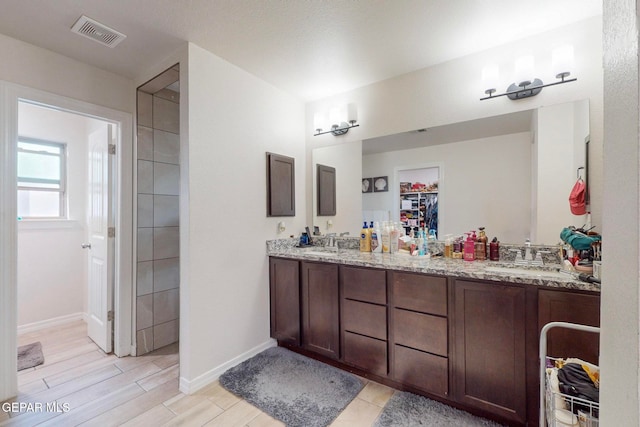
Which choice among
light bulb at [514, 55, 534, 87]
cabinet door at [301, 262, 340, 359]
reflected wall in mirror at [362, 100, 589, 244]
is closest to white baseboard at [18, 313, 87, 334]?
cabinet door at [301, 262, 340, 359]

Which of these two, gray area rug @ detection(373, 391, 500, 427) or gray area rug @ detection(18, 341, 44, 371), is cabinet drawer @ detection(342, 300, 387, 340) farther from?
gray area rug @ detection(18, 341, 44, 371)

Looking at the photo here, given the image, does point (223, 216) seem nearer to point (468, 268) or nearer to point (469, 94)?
point (468, 268)

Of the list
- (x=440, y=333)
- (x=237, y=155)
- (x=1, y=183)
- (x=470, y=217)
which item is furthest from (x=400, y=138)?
(x=1, y=183)

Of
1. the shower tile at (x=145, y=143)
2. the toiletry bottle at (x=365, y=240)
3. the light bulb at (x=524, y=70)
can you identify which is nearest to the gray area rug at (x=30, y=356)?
the shower tile at (x=145, y=143)

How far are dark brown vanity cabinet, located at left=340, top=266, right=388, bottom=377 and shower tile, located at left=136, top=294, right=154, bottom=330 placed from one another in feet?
6.00

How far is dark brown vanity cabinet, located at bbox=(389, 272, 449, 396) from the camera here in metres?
1.76

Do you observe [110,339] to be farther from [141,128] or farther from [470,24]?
[470,24]

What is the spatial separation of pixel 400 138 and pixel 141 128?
7.74 ft

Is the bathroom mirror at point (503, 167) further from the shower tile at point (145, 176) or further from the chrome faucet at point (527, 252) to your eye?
the shower tile at point (145, 176)

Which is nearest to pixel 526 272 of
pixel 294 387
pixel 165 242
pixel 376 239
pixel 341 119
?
pixel 376 239

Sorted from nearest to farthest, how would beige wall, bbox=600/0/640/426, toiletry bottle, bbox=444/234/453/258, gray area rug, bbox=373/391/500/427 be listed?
1. beige wall, bbox=600/0/640/426
2. gray area rug, bbox=373/391/500/427
3. toiletry bottle, bbox=444/234/453/258

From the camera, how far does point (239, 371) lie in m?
2.21

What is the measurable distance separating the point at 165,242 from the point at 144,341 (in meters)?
0.92

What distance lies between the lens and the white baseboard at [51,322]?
2951 millimetres
